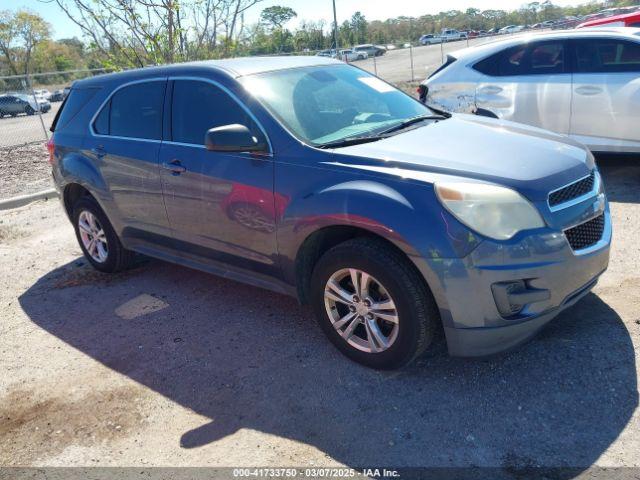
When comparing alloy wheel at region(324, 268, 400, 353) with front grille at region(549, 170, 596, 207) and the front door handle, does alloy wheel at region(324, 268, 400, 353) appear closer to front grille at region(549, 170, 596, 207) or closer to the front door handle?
front grille at region(549, 170, 596, 207)

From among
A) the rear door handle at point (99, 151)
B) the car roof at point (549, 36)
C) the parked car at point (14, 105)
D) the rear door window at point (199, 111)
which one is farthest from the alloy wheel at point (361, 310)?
the parked car at point (14, 105)

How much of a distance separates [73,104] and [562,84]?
525cm

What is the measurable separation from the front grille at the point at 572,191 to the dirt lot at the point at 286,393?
2.90ft

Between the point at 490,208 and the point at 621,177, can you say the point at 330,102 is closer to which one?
the point at 490,208

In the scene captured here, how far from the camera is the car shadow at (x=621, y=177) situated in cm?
613

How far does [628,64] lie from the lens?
6.43m

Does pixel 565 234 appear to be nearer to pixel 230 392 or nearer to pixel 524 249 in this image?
pixel 524 249

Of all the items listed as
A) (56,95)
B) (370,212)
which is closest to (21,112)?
(370,212)

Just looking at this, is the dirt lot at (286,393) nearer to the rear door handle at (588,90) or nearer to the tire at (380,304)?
the tire at (380,304)

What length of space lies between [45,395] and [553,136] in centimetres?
370

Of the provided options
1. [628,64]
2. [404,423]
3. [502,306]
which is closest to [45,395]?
[404,423]

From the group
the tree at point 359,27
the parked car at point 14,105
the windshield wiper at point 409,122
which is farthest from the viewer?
the tree at point 359,27

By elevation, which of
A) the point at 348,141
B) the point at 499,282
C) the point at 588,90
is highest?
the point at 348,141

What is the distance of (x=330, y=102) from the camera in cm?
410
